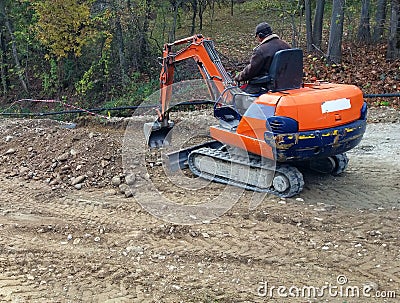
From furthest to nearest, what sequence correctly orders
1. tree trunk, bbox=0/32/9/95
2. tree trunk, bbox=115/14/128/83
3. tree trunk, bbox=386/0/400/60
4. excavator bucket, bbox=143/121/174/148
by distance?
tree trunk, bbox=0/32/9/95 → tree trunk, bbox=115/14/128/83 → tree trunk, bbox=386/0/400/60 → excavator bucket, bbox=143/121/174/148

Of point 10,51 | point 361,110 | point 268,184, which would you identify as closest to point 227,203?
point 268,184

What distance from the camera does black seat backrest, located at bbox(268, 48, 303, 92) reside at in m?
5.91

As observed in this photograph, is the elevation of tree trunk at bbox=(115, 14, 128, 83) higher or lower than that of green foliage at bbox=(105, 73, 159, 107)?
higher

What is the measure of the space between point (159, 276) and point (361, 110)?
338cm

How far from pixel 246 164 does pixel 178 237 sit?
1.55 meters

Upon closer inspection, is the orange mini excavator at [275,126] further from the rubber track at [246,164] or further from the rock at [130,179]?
the rock at [130,179]

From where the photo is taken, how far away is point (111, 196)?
21.0 feet

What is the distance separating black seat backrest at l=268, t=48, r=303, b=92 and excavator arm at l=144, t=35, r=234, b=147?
0.87 m

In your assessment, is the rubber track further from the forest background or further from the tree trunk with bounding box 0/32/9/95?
the tree trunk with bounding box 0/32/9/95

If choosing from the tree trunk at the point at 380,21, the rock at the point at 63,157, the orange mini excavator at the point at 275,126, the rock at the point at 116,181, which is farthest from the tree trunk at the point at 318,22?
the rock at the point at 116,181

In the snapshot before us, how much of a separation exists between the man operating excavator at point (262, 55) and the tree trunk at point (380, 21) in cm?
969

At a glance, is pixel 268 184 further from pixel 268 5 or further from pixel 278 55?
pixel 268 5

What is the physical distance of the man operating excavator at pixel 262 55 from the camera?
6125 millimetres

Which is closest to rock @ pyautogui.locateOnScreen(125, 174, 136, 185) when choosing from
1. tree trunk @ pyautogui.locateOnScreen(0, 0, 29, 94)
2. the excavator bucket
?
the excavator bucket
